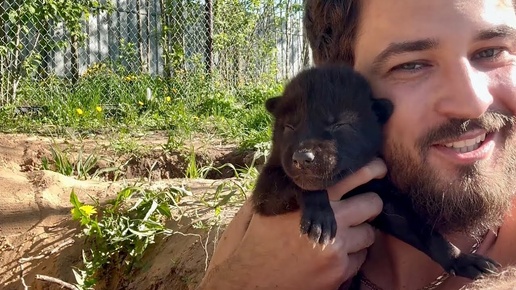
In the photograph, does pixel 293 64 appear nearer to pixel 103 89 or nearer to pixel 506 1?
pixel 103 89

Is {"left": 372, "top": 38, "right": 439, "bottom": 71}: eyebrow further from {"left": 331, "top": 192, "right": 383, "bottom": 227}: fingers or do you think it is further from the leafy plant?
the leafy plant

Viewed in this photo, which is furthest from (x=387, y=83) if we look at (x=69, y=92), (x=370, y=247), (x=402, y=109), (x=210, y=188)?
(x=69, y=92)

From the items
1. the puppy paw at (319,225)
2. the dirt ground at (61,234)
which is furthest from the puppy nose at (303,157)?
the dirt ground at (61,234)

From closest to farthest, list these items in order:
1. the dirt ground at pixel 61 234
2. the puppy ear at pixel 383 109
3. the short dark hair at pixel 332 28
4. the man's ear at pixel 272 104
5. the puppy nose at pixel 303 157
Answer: the puppy nose at pixel 303 157, the puppy ear at pixel 383 109, the short dark hair at pixel 332 28, the man's ear at pixel 272 104, the dirt ground at pixel 61 234

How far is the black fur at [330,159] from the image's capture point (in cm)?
201

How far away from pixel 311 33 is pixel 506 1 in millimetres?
910

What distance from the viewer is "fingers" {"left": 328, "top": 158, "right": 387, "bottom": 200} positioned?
210 cm

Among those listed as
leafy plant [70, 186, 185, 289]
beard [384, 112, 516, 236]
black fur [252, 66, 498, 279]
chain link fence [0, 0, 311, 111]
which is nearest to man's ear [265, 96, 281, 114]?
black fur [252, 66, 498, 279]

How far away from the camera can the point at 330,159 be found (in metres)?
2.04

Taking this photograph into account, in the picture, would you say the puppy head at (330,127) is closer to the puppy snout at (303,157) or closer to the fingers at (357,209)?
the puppy snout at (303,157)

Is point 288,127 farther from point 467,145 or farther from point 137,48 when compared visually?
point 137,48

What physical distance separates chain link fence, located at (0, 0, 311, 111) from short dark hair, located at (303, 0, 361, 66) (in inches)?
209

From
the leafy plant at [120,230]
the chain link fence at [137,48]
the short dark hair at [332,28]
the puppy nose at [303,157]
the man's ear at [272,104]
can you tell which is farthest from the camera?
the chain link fence at [137,48]

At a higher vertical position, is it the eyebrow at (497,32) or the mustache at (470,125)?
the eyebrow at (497,32)
